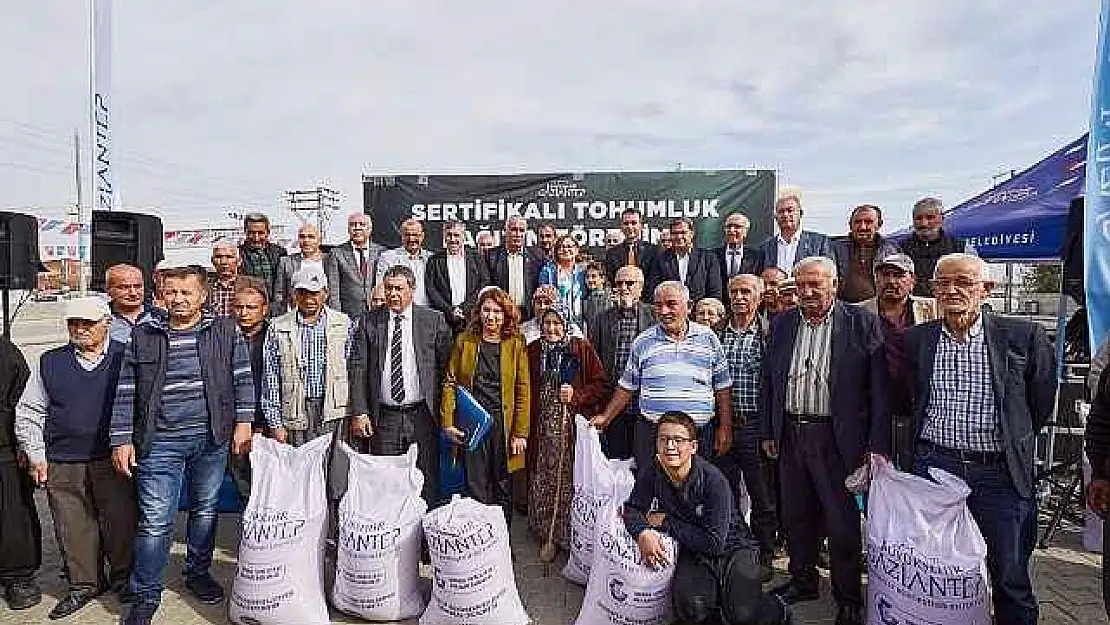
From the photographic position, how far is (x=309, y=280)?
11.4 ft

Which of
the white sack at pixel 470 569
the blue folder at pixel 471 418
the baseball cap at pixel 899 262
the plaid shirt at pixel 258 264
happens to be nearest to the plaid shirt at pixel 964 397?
the baseball cap at pixel 899 262

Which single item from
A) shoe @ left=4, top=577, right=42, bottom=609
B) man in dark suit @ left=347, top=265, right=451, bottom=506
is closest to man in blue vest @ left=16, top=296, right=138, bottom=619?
shoe @ left=4, top=577, right=42, bottom=609

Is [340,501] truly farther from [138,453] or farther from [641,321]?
[641,321]

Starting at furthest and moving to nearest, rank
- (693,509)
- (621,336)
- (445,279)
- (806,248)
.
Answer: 1. (445,279)
2. (806,248)
3. (621,336)
4. (693,509)

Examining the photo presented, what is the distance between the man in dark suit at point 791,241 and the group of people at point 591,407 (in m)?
0.31

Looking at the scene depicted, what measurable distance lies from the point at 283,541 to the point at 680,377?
184 cm

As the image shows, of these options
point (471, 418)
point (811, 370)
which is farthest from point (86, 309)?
point (811, 370)

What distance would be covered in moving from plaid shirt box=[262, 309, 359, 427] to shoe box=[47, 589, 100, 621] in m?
1.11

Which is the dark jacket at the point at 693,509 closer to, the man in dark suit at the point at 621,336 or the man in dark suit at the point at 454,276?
the man in dark suit at the point at 621,336

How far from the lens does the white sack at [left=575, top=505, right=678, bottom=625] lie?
2.97 metres

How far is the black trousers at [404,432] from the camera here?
144 inches

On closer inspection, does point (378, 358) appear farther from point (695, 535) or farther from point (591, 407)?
point (695, 535)

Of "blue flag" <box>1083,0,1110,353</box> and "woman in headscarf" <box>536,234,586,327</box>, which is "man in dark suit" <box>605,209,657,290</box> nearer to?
"woman in headscarf" <box>536,234,586,327</box>

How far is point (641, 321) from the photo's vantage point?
3904 millimetres
